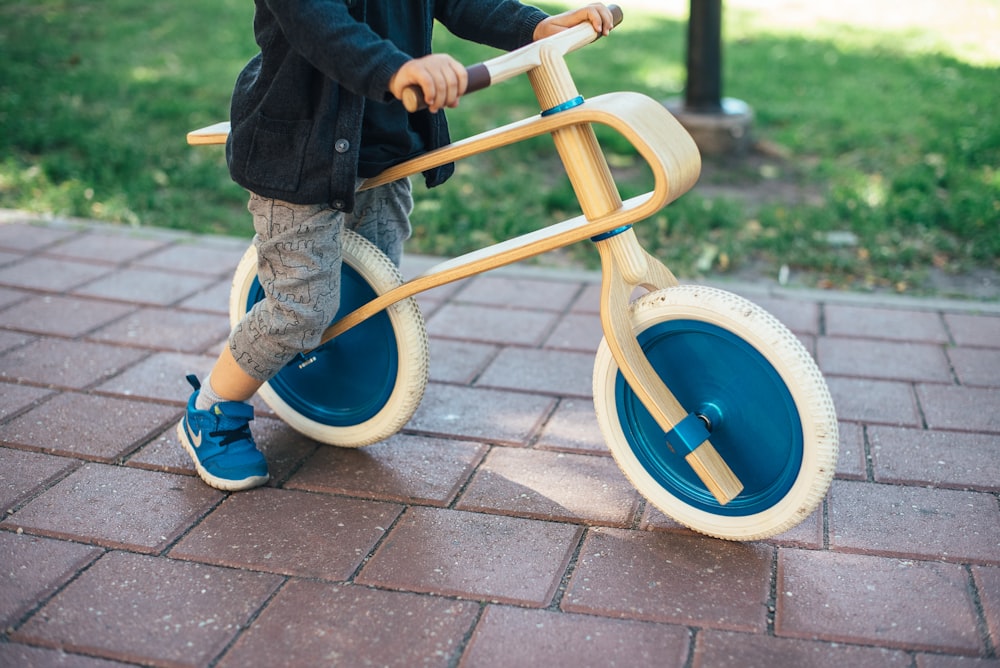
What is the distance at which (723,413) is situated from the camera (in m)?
2.17

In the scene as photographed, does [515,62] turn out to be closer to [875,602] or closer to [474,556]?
[474,556]

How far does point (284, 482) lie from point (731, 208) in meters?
2.58

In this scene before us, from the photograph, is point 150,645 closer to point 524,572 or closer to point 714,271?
point 524,572

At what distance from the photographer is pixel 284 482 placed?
2.48 m

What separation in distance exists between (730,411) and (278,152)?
1.09 m

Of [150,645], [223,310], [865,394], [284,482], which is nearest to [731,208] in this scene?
[865,394]

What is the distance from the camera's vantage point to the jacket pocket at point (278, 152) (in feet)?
6.88

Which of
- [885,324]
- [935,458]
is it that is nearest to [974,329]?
[885,324]

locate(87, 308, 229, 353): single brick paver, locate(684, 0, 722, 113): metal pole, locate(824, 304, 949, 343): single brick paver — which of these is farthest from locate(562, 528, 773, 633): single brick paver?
locate(684, 0, 722, 113): metal pole

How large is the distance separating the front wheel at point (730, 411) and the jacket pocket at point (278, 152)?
77cm

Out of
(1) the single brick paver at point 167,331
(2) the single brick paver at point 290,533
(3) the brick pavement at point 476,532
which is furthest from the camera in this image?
(1) the single brick paver at point 167,331

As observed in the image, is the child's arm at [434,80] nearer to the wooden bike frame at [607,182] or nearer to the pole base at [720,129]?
the wooden bike frame at [607,182]

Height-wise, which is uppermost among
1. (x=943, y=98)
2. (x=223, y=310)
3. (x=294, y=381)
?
(x=294, y=381)

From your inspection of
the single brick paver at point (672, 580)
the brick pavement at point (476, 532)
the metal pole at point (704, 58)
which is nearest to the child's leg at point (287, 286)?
the brick pavement at point (476, 532)
